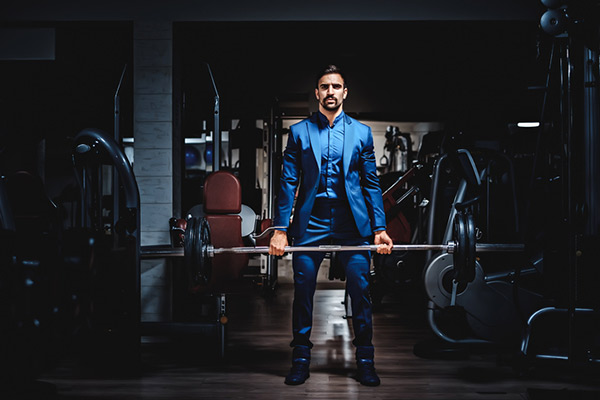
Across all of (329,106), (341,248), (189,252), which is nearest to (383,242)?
(341,248)

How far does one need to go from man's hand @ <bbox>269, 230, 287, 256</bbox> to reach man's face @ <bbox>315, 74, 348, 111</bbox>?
746 millimetres

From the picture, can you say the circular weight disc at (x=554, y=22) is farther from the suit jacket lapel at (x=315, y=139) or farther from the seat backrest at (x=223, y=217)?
the seat backrest at (x=223, y=217)

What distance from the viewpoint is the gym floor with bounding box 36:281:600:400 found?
8.55 feet

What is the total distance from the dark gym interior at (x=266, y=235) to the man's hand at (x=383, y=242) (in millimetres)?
180

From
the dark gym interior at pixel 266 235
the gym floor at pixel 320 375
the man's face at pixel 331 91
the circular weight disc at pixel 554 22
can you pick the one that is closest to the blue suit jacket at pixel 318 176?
the man's face at pixel 331 91

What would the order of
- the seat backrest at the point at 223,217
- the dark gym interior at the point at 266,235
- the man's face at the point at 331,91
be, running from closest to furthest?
the dark gym interior at the point at 266,235 → the man's face at the point at 331,91 → the seat backrest at the point at 223,217

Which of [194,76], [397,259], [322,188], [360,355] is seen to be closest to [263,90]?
[194,76]

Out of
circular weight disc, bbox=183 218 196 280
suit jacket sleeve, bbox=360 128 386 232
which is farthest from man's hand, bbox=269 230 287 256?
suit jacket sleeve, bbox=360 128 386 232

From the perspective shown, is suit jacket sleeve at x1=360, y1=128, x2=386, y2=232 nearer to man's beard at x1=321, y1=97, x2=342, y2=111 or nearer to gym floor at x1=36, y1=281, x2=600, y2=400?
man's beard at x1=321, y1=97, x2=342, y2=111

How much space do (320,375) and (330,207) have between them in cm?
95

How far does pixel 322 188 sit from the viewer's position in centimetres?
288

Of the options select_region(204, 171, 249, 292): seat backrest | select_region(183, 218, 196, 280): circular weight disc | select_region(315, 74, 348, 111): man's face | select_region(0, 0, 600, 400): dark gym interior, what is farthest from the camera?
select_region(204, 171, 249, 292): seat backrest

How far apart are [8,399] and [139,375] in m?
0.71

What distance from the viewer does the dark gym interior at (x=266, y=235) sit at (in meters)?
2.57
